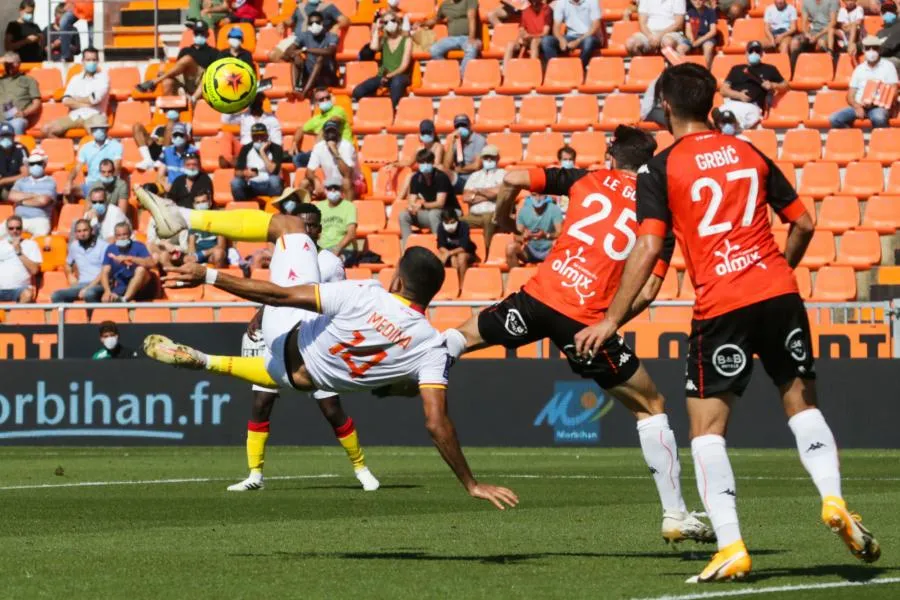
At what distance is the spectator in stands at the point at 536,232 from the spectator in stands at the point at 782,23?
4930 mm

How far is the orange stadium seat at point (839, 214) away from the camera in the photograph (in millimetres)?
24094

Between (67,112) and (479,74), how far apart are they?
745 cm

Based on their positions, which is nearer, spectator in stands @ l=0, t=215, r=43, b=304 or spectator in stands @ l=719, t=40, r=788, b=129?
spectator in stands @ l=719, t=40, r=788, b=129

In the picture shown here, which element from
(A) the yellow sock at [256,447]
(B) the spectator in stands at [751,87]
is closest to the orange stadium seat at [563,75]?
(B) the spectator in stands at [751,87]

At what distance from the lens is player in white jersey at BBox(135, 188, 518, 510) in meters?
9.30

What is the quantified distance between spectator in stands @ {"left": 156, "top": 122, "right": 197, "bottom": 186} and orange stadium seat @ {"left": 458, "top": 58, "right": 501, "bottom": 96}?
13.7 ft

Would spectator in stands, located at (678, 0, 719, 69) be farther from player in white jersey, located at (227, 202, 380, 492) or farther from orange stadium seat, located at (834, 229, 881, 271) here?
player in white jersey, located at (227, 202, 380, 492)

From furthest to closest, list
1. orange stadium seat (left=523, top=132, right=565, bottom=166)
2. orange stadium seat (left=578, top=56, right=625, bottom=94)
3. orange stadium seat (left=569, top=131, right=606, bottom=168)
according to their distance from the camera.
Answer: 1. orange stadium seat (left=578, top=56, right=625, bottom=94)
2. orange stadium seat (left=523, top=132, right=565, bottom=166)
3. orange stadium seat (left=569, top=131, right=606, bottom=168)

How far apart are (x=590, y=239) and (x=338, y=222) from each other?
14253mm

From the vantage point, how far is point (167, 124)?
28.3 metres

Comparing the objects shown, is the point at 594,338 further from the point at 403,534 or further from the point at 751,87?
the point at 751,87

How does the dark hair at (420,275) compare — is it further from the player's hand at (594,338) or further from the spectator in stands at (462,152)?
the spectator in stands at (462,152)

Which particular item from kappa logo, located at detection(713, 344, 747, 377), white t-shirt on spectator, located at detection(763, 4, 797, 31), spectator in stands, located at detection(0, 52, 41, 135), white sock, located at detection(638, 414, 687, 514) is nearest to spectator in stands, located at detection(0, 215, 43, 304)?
spectator in stands, located at detection(0, 52, 41, 135)

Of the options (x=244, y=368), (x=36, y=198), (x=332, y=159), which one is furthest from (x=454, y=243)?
(x=244, y=368)
